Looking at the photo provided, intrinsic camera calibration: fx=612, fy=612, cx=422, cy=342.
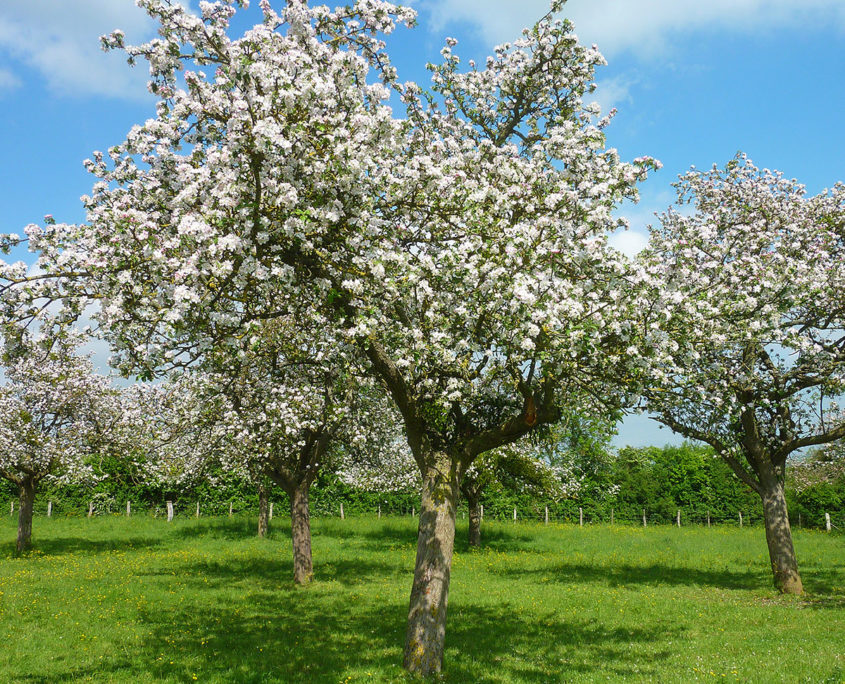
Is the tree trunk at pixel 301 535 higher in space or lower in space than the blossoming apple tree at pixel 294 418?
lower

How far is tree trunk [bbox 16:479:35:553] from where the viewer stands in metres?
31.3

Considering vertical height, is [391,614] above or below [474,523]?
below

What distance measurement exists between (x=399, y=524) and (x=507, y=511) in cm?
1083

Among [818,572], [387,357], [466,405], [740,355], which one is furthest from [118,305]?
[818,572]

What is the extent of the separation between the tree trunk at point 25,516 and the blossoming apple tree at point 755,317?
31.3 m

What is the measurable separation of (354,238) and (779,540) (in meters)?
19.7

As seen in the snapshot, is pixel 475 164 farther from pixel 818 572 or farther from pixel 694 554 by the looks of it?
pixel 694 554

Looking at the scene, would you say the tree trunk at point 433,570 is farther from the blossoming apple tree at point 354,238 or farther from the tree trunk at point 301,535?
the tree trunk at point 301,535

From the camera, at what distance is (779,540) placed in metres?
21.3

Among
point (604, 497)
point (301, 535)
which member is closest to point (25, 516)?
point (301, 535)

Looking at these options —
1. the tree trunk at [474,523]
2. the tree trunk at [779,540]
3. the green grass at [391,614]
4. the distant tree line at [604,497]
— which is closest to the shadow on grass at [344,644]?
the green grass at [391,614]

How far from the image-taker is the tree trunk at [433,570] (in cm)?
1153

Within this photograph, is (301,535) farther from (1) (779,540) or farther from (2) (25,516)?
(2) (25,516)

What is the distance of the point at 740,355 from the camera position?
770 inches
